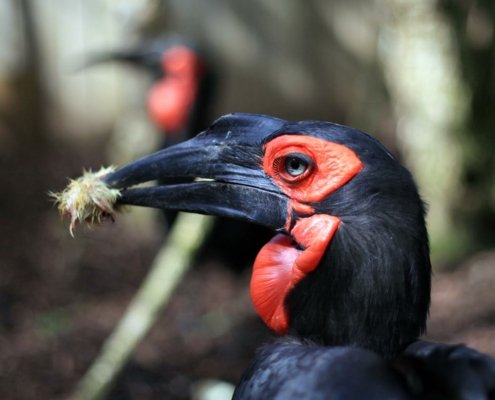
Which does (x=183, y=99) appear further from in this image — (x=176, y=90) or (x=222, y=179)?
(x=222, y=179)

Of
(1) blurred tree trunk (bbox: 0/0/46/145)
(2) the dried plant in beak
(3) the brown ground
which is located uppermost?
(1) blurred tree trunk (bbox: 0/0/46/145)

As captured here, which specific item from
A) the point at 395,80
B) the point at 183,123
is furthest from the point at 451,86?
the point at 183,123

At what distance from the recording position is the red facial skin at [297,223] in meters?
1.48

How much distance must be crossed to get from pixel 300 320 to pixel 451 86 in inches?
122

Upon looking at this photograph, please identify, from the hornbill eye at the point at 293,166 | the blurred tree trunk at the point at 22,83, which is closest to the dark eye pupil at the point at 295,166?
the hornbill eye at the point at 293,166

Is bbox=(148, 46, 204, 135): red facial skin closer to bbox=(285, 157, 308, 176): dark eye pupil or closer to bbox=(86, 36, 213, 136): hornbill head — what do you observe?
bbox=(86, 36, 213, 136): hornbill head

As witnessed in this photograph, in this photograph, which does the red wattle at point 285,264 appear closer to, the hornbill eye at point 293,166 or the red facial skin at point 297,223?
the red facial skin at point 297,223

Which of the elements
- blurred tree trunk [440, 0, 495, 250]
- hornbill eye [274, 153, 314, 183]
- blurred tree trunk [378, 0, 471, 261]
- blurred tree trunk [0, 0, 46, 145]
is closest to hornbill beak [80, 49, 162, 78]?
blurred tree trunk [0, 0, 46, 145]

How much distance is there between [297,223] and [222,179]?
23cm

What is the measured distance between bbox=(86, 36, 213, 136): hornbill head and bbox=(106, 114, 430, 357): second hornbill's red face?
3.01 meters

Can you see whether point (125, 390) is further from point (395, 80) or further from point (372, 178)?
point (395, 80)

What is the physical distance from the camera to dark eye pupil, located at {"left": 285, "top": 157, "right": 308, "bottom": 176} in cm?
153

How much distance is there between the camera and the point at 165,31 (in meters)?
5.27

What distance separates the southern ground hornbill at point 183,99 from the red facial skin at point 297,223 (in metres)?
2.99
